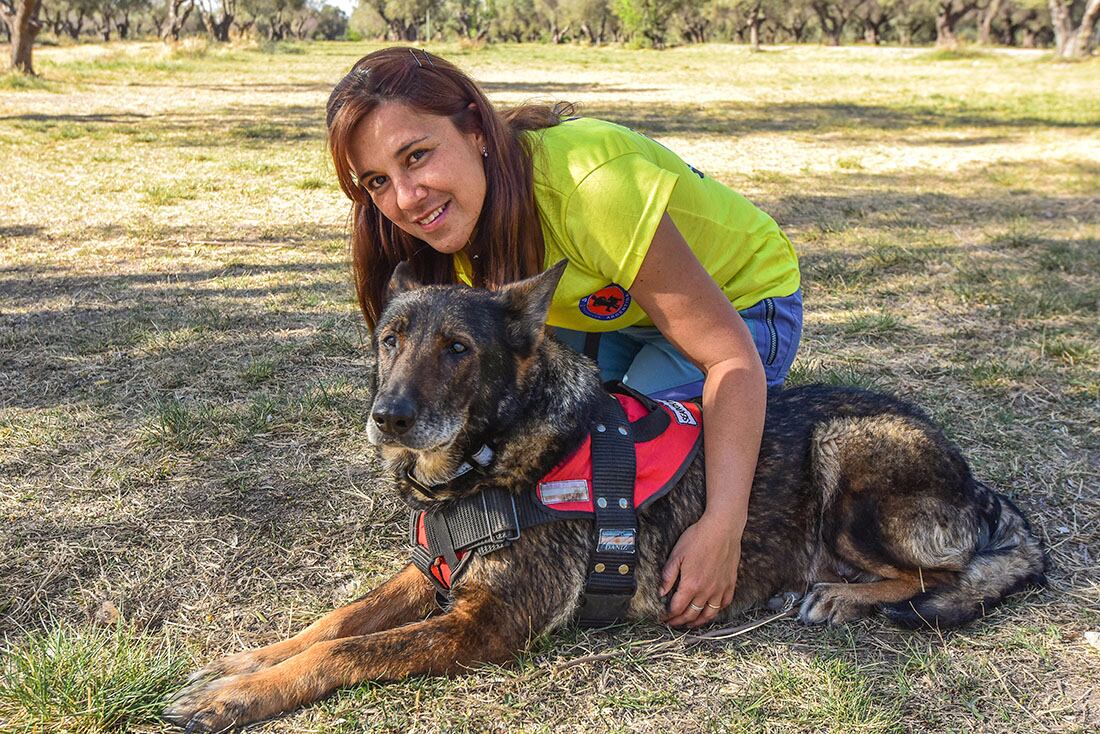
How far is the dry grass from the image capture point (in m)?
2.81

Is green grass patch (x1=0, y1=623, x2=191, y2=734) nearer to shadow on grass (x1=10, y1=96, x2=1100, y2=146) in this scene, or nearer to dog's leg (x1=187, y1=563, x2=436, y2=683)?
dog's leg (x1=187, y1=563, x2=436, y2=683)

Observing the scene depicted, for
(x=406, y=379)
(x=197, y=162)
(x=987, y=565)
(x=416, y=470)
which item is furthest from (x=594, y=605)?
(x=197, y=162)

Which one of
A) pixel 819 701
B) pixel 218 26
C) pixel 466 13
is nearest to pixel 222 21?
pixel 218 26

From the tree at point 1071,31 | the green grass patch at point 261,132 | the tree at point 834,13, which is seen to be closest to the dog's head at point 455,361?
the green grass patch at point 261,132

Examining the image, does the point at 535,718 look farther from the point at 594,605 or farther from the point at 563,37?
the point at 563,37

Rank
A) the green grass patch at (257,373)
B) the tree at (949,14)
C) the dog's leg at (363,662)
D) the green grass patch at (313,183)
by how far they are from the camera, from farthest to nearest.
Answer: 1. the tree at (949,14)
2. the green grass patch at (313,183)
3. the green grass patch at (257,373)
4. the dog's leg at (363,662)

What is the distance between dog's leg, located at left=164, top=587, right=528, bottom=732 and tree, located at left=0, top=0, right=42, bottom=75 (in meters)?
22.2

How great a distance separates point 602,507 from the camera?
2.97 metres

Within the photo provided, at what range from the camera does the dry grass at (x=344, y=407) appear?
9.23 feet

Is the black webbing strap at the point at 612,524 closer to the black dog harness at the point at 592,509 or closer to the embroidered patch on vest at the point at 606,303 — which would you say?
the black dog harness at the point at 592,509

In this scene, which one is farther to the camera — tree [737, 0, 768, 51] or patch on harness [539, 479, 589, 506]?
tree [737, 0, 768, 51]

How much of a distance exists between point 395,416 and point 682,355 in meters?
1.73

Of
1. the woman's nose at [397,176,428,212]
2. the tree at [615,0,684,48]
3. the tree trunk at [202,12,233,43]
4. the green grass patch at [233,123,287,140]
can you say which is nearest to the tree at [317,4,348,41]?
the tree trunk at [202,12,233,43]

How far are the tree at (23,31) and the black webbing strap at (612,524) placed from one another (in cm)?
2228
